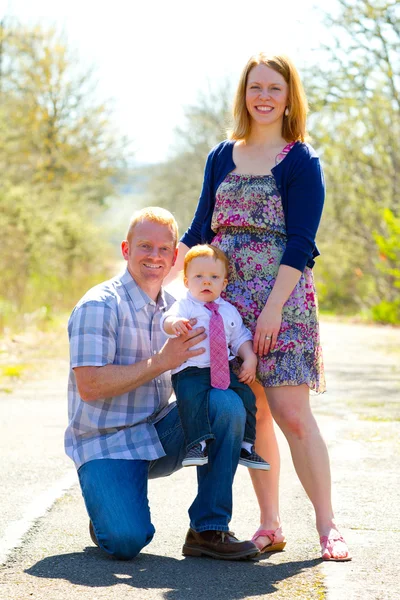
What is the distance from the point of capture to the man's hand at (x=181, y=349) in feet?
14.3

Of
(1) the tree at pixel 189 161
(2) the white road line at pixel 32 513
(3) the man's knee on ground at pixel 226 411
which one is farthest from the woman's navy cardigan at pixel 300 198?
(1) the tree at pixel 189 161

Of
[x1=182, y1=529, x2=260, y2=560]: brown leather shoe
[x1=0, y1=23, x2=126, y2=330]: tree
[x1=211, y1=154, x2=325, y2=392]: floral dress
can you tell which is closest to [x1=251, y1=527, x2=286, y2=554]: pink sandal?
[x1=182, y1=529, x2=260, y2=560]: brown leather shoe

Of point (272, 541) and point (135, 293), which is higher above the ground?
point (135, 293)

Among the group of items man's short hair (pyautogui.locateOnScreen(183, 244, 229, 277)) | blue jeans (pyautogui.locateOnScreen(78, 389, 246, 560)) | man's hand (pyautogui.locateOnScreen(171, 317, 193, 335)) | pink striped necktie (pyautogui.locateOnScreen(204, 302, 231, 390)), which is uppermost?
man's short hair (pyautogui.locateOnScreen(183, 244, 229, 277))

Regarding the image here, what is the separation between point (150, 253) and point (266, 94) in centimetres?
93

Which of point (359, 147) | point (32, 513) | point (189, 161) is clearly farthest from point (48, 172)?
point (32, 513)

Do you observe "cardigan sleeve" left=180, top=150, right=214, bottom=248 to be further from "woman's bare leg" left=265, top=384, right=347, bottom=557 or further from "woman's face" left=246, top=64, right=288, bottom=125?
"woman's bare leg" left=265, top=384, right=347, bottom=557

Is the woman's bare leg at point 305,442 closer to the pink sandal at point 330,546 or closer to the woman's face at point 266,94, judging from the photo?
the pink sandal at point 330,546

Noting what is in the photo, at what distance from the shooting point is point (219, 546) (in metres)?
4.32

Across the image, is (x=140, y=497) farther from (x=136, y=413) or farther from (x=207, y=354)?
(x=207, y=354)

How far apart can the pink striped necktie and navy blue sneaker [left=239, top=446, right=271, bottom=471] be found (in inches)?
13.0

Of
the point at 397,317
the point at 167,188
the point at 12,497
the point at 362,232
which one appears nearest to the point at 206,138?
the point at 167,188

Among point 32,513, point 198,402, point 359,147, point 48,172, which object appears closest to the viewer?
point 198,402

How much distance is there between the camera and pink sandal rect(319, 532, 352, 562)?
4266mm
